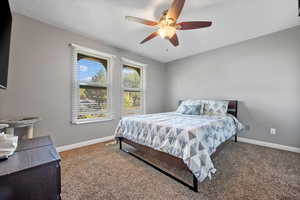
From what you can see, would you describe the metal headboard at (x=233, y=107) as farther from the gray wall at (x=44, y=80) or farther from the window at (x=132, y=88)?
the gray wall at (x=44, y=80)

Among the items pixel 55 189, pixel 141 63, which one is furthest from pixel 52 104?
pixel 141 63

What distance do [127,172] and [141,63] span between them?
10.4 ft

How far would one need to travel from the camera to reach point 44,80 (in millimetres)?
2443

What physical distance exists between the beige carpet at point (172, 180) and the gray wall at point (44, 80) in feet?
2.02

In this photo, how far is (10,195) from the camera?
2.32 ft

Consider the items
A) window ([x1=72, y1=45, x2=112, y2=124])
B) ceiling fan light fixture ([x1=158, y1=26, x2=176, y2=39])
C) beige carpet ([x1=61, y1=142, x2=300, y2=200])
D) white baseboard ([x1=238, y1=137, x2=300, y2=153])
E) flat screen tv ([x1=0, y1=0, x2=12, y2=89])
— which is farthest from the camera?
window ([x1=72, y1=45, x2=112, y2=124])

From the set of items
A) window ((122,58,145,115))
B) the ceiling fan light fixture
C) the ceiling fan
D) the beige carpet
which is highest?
the ceiling fan

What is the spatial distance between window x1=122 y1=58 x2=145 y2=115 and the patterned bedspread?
139cm

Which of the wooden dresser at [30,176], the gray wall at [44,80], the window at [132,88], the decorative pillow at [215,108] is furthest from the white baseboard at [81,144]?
the decorative pillow at [215,108]

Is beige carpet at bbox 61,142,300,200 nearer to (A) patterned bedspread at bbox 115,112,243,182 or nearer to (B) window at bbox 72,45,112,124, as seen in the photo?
(A) patterned bedspread at bbox 115,112,243,182

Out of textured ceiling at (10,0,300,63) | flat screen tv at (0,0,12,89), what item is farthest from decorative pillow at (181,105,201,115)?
flat screen tv at (0,0,12,89)

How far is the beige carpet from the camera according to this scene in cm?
143

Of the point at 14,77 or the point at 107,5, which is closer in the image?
the point at 107,5

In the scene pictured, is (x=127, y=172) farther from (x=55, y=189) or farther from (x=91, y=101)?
(x=91, y=101)
